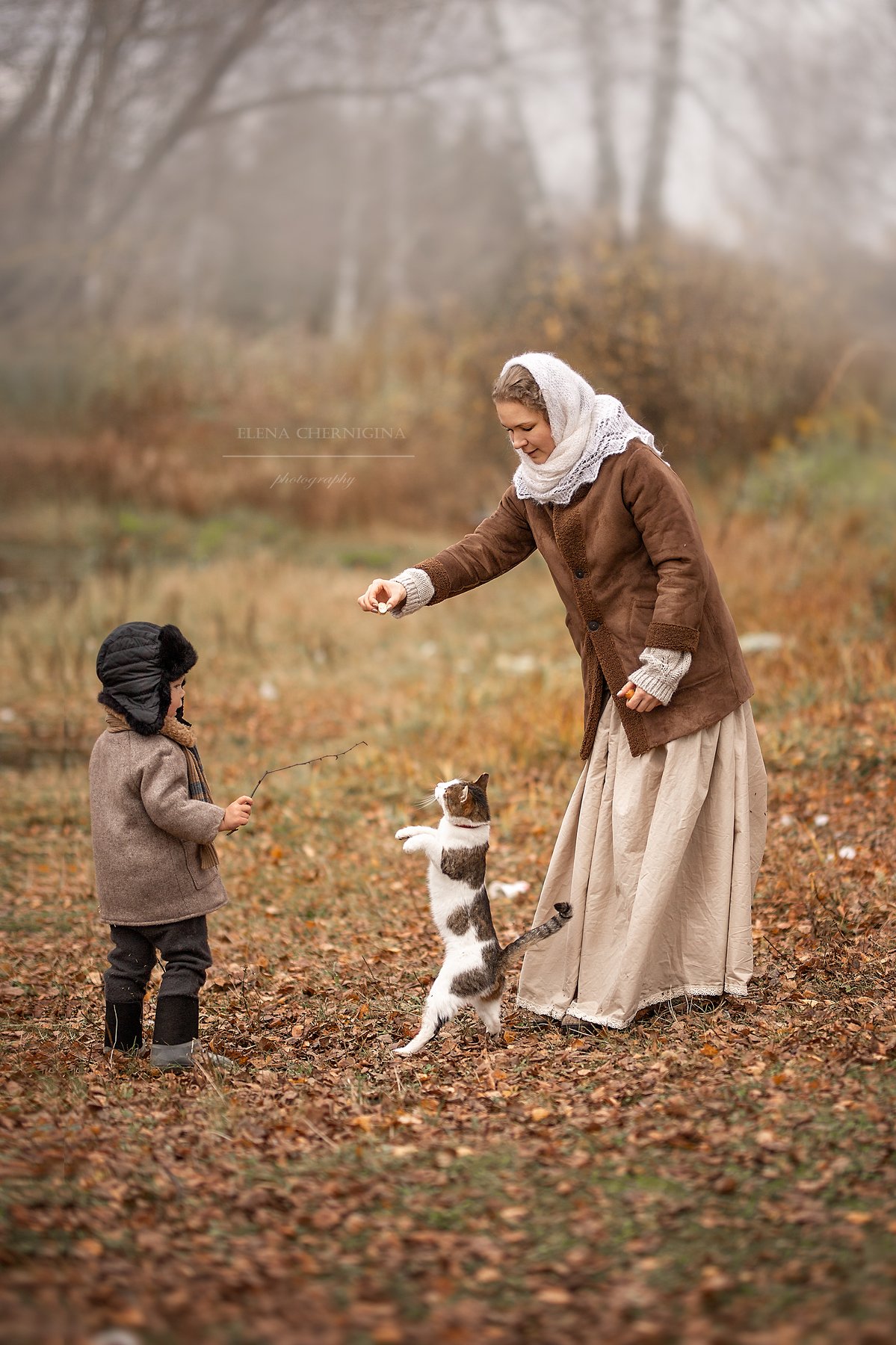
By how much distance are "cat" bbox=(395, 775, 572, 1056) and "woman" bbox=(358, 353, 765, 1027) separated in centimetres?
31

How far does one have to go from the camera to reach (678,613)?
12.5 ft

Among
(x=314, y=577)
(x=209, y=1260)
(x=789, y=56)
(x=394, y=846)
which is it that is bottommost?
(x=209, y=1260)

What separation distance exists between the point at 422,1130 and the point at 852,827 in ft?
11.3

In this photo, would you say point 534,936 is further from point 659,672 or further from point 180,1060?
point 180,1060

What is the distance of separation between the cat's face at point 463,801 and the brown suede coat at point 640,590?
481mm

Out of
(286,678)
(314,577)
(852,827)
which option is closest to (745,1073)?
(852,827)

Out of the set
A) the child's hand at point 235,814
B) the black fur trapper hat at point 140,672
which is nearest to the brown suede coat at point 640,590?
the child's hand at point 235,814

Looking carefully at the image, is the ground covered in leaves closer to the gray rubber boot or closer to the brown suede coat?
the gray rubber boot

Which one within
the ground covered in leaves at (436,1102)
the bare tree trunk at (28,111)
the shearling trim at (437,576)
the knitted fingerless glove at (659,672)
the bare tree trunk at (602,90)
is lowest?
the ground covered in leaves at (436,1102)

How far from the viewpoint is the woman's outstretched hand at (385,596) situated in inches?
163

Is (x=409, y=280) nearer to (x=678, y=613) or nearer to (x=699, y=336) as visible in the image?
(x=699, y=336)

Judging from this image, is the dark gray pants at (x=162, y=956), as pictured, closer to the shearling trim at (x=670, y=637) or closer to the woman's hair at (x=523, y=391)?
the shearling trim at (x=670, y=637)

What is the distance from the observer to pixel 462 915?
156 inches

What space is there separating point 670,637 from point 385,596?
1003 mm
